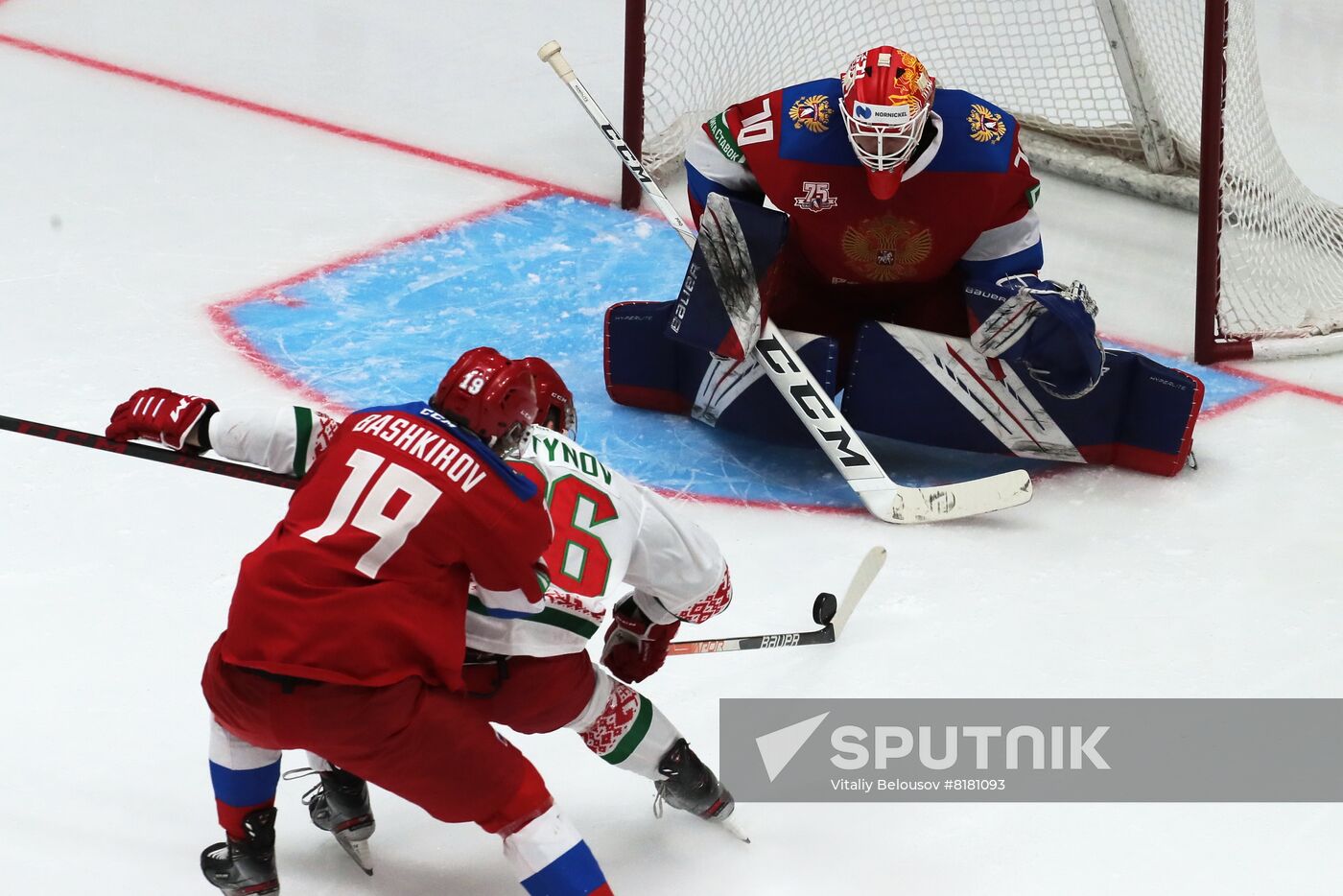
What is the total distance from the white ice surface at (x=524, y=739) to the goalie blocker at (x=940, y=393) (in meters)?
0.12

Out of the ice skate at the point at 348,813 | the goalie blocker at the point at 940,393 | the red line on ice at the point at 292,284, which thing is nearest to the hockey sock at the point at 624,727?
the ice skate at the point at 348,813

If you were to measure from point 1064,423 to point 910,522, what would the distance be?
43 centimetres

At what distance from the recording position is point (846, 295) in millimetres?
3996

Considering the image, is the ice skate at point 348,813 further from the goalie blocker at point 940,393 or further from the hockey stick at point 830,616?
the goalie blocker at point 940,393

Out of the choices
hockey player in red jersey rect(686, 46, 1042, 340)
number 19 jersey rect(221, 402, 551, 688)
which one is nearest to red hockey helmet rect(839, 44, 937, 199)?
hockey player in red jersey rect(686, 46, 1042, 340)

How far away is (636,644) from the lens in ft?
9.02

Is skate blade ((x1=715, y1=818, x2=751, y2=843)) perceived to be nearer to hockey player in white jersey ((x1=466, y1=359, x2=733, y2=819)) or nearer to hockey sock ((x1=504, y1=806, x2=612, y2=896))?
hockey player in white jersey ((x1=466, y1=359, x2=733, y2=819))

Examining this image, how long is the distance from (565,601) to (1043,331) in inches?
61.1

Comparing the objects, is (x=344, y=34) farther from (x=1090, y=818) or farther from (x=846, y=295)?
(x=1090, y=818)

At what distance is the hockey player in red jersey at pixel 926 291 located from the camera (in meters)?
3.65

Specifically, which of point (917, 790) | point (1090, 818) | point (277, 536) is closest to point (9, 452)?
point (277, 536)

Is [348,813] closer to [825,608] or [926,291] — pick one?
[825,608]

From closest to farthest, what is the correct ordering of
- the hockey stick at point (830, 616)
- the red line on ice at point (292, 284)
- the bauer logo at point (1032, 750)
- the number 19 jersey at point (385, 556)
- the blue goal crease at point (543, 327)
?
the number 19 jersey at point (385, 556) < the bauer logo at point (1032, 750) < the hockey stick at point (830, 616) < the blue goal crease at point (543, 327) < the red line on ice at point (292, 284)

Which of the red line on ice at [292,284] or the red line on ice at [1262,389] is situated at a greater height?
the red line on ice at [292,284]
